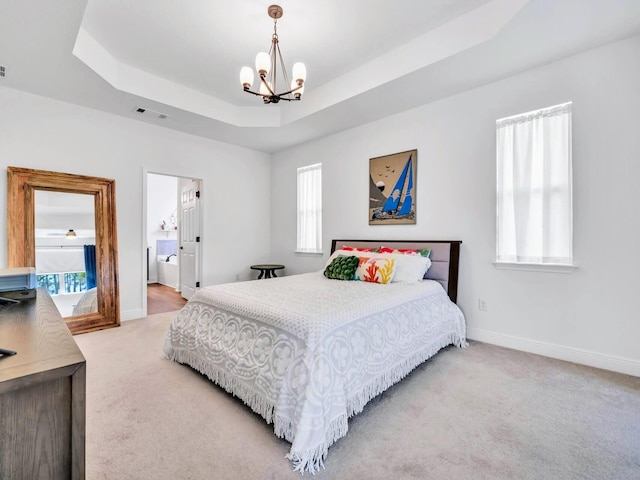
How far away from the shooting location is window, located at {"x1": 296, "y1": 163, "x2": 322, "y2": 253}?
477cm

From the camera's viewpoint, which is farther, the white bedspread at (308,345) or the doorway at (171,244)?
the doorway at (171,244)

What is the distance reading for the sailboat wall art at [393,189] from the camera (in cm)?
364

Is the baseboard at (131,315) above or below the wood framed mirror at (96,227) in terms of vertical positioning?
below

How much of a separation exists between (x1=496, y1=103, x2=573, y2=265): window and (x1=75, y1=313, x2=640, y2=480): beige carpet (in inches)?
40.7

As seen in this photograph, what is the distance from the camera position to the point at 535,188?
9.24 feet

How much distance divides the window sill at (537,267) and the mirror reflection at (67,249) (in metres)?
4.55

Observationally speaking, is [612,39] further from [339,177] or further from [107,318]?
[107,318]

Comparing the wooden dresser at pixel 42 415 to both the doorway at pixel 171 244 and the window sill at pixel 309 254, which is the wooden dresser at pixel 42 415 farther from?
the window sill at pixel 309 254

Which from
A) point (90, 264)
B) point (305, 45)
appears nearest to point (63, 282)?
point (90, 264)

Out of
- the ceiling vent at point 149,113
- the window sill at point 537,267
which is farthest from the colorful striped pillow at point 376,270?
the ceiling vent at point 149,113

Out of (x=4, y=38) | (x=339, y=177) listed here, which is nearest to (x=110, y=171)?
(x=4, y=38)

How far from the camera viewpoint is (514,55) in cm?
259

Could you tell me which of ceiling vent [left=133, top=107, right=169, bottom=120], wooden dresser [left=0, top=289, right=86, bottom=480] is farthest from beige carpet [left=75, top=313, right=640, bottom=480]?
ceiling vent [left=133, top=107, right=169, bottom=120]

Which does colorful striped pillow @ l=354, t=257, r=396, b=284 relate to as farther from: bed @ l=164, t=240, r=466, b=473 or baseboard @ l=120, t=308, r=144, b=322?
baseboard @ l=120, t=308, r=144, b=322
